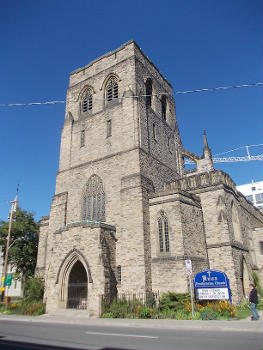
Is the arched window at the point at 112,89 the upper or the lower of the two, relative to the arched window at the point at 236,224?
upper

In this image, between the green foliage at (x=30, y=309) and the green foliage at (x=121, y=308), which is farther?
the green foliage at (x=30, y=309)

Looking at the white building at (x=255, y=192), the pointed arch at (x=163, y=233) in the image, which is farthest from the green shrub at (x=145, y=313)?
the white building at (x=255, y=192)

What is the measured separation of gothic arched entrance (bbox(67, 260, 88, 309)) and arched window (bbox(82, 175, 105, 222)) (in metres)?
4.04

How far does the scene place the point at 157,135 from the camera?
26.6m

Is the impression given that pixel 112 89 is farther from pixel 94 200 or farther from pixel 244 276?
pixel 244 276

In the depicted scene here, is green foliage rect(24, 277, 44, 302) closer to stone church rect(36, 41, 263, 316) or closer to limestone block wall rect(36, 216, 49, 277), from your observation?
limestone block wall rect(36, 216, 49, 277)

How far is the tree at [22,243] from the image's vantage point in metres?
30.4

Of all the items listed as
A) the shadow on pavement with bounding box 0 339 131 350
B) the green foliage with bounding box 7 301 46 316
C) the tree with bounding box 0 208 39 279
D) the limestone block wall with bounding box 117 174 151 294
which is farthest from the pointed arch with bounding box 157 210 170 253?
the tree with bounding box 0 208 39 279

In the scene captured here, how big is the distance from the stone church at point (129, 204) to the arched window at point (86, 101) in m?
0.11

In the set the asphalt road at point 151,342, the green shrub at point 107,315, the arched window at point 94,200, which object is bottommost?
the green shrub at point 107,315

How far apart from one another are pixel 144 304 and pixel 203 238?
6.92 meters

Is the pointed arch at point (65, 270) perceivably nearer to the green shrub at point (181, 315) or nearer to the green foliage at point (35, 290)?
the green foliage at point (35, 290)

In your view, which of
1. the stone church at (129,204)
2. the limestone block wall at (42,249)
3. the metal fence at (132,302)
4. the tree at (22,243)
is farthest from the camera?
the tree at (22,243)

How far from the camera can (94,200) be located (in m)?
23.3
